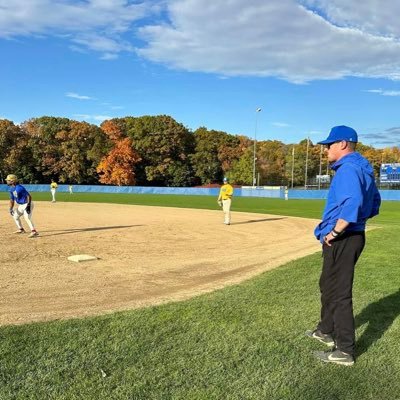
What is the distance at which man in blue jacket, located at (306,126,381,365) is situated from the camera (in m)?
4.18

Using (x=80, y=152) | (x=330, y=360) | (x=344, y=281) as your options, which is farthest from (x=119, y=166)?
(x=330, y=360)

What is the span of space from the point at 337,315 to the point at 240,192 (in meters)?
64.5

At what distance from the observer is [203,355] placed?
436 cm

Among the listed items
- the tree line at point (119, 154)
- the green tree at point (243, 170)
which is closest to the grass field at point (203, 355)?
the tree line at point (119, 154)

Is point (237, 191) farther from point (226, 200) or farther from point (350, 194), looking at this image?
point (350, 194)

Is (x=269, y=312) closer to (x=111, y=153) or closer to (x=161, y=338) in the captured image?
(x=161, y=338)

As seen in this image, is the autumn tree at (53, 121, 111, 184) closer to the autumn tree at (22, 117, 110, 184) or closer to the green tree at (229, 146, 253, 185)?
the autumn tree at (22, 117, 110, 184)

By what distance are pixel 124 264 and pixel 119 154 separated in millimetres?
76794

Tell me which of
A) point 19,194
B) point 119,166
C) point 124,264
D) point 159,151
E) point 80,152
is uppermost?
point 159,151

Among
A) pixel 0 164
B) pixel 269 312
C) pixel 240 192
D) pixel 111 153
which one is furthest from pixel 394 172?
pixel 269 312

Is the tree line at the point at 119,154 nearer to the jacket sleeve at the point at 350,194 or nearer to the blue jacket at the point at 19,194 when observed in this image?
the blue jacket at the point at 19,194

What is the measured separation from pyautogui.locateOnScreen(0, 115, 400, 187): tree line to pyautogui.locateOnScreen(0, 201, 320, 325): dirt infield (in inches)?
2724

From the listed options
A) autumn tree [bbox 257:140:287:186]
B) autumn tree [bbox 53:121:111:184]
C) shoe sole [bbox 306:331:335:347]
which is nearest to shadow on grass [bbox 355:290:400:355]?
shoe sole [bbox 306:331:335:347]

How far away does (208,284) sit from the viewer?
8.02 metres
